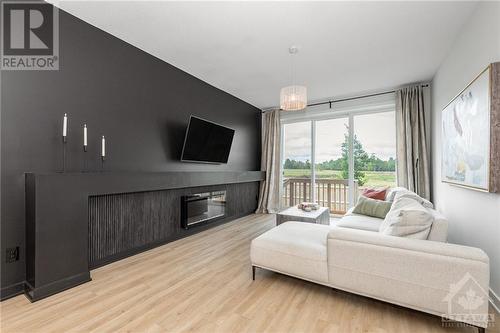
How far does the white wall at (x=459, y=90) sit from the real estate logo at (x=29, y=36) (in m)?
3.78

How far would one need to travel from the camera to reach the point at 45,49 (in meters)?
2.12

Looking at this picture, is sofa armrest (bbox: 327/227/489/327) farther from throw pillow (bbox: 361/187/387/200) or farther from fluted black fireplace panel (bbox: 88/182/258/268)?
fluted black fireplace panel (bbox: 88/182/258/268)

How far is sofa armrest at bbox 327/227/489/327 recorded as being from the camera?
1.40 metres

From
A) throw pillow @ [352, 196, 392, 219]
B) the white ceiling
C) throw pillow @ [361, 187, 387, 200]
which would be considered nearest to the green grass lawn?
throw pillow @ [361, 187, 387, 200]

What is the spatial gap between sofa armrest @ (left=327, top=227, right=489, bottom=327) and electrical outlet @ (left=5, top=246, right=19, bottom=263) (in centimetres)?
261

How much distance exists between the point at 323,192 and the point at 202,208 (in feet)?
9.61

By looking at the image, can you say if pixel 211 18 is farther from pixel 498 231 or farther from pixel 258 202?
pixel 258 202

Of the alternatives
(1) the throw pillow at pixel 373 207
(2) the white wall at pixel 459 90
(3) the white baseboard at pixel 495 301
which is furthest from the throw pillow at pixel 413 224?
(1) the throw pillow at pixel 373 207

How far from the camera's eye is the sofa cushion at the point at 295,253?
1.89m

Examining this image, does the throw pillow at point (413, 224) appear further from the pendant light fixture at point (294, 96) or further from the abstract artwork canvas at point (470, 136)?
the pendant light fixture at point (294, 96)

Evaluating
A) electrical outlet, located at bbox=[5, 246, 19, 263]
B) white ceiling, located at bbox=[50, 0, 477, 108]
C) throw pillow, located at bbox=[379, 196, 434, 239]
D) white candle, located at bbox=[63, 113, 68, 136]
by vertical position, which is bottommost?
electrical outlet, located at bbox=[5, 246, 19, 263]

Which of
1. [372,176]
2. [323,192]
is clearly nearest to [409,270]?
[372,176]

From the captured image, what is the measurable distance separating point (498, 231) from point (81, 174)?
3.50m

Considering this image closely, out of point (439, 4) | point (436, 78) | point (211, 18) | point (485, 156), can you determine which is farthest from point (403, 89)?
point (211, 18)
